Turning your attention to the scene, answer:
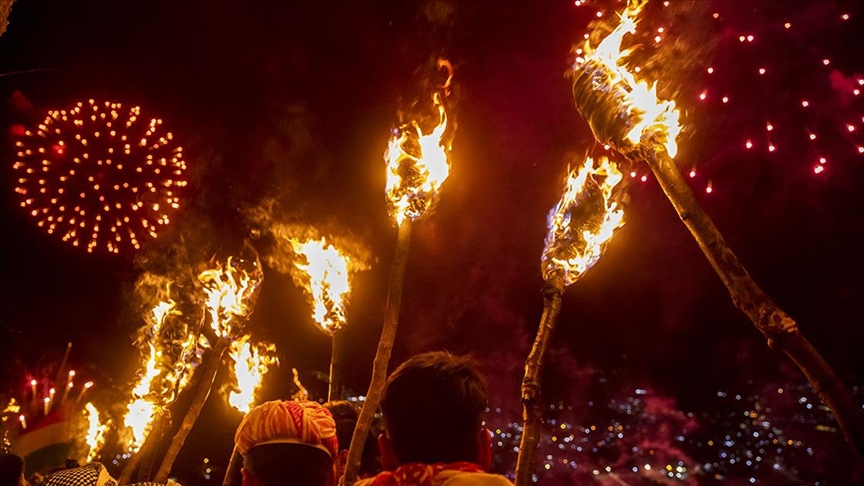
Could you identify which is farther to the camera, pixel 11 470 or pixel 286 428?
pixel 11 470

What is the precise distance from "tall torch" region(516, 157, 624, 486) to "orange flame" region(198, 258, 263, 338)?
3997 mm

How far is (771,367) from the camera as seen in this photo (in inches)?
625

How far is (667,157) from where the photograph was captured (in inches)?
147

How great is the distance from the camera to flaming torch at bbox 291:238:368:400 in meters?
6.70

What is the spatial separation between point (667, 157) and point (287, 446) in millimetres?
2643

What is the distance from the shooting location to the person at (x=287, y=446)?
3086mm

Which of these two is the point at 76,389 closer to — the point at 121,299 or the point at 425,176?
the point at 121,299

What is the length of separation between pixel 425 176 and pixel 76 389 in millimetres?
17495

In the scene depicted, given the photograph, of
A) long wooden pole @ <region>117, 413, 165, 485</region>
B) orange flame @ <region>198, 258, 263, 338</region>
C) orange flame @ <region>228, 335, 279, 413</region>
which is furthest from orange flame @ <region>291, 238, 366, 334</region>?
long wooden pole @ <region>117, 413, 165, 485</region>

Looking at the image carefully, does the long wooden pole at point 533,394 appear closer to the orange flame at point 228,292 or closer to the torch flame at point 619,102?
the torch flame at point 619,102

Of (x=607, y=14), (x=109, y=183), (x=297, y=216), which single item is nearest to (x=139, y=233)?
(x=109, y=183)

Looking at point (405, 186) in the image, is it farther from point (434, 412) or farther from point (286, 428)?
point (434, 412)

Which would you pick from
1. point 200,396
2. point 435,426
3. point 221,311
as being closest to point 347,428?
point 200,396

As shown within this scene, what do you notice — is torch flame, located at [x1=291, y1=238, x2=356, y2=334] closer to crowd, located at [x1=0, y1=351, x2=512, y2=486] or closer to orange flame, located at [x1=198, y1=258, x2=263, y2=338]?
orange flame, located at [x1=198, y1=258, x2=263, y2=338]
